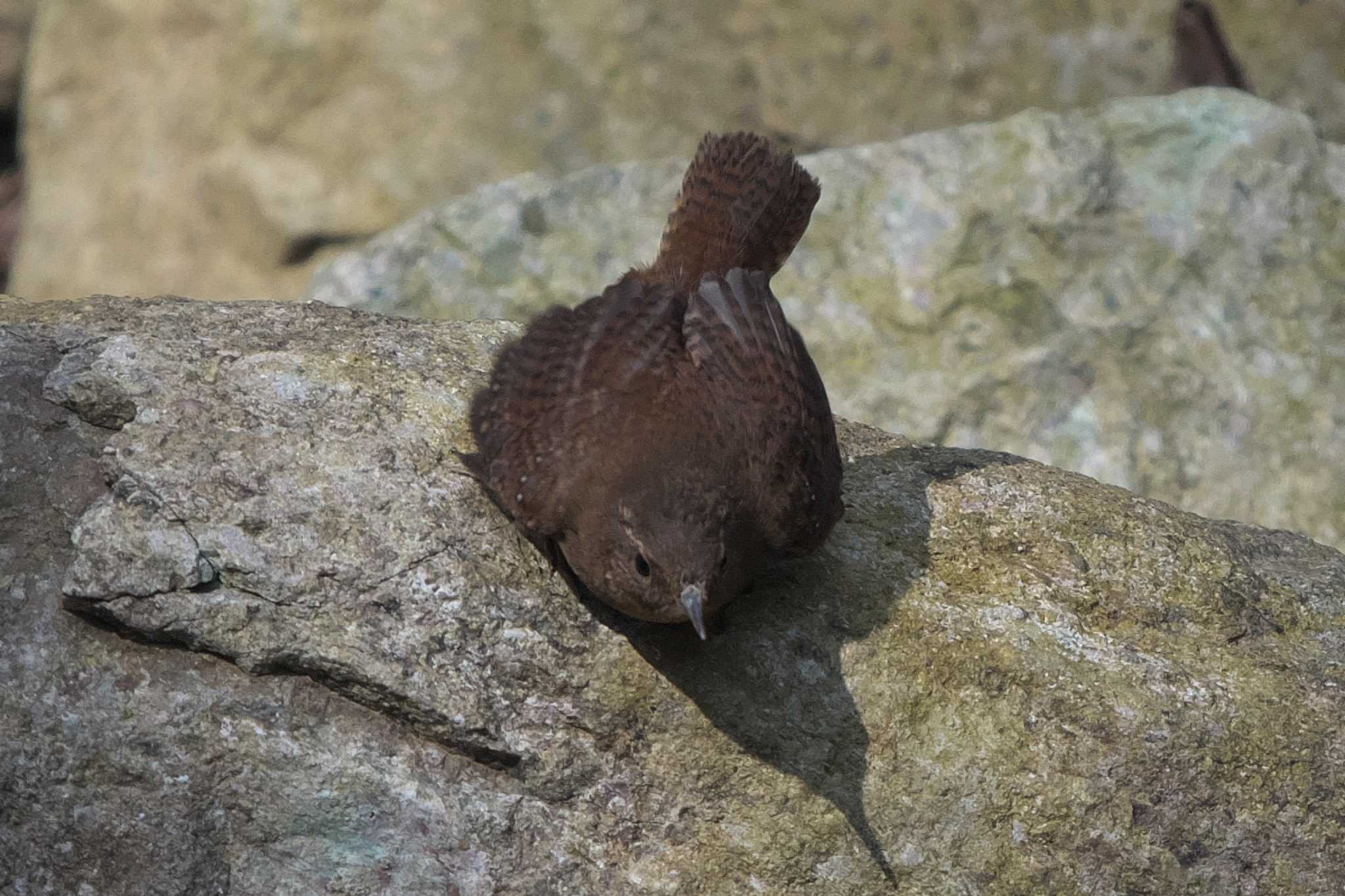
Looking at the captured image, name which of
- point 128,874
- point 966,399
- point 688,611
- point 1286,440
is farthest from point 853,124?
point 128,874

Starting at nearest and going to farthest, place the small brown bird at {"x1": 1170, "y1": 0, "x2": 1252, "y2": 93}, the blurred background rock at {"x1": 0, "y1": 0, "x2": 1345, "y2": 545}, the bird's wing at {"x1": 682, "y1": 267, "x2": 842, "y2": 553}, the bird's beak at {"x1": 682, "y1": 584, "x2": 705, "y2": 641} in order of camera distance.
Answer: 1. the bird's beak at {"x1": 682, "y1": 584, "x2": 705, "y2": 641}
2. the bird's wing at {"x1": 682, "y1": 267, "x2": 842, "y2": 553}
3. the blurred background rock at {"x1": 0, "y1": 0, "x2": 1345, "y2": 545}
4. the small brown bird at {"x1": 1170, "y1": 0, "x2": 1252, "y2": 93}

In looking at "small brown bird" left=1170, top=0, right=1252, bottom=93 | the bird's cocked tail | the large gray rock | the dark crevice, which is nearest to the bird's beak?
the bird's cocked tail

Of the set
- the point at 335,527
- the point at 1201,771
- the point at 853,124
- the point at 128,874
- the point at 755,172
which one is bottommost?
the point at 853,124

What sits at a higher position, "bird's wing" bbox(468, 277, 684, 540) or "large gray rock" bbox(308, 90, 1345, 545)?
"bird's wing" bbox(468, 277, 684, 540)

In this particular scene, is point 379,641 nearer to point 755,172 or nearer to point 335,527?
point 335,527

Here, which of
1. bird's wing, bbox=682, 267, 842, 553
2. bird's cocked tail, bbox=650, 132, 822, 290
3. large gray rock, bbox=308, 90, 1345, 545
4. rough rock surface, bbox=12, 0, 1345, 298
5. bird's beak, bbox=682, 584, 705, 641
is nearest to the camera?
bird's beak, bbox=682, 584, 705, 641

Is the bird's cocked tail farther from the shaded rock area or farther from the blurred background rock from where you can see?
the blurred background rock

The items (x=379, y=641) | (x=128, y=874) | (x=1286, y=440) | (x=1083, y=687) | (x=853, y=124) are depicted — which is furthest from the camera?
(x=853, y=124)
